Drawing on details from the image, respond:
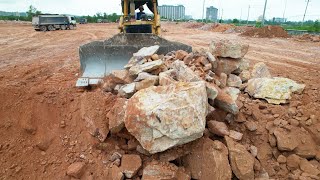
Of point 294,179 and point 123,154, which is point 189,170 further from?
point 294,179

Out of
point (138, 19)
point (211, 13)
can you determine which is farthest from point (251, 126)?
point (211, 13)

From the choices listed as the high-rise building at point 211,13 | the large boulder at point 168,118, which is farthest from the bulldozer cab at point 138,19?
the high-rise building at point 211,13

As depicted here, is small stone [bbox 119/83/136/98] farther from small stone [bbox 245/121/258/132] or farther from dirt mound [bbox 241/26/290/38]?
dirt mound [bbox 241/26/290/38]

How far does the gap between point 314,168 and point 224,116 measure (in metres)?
1.40

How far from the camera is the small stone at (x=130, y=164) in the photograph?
3446 millimetres

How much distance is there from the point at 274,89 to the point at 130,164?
9.41ft

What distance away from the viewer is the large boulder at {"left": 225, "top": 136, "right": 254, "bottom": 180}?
3487 mm

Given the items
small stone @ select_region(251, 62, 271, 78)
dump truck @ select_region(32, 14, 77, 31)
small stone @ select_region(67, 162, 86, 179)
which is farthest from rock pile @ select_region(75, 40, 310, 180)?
dump truck @ select_region(32, 14, 77, 31)

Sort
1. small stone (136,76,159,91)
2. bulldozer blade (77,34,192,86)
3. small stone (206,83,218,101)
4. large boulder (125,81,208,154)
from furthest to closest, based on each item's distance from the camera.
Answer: bulldozer blade (77,34,192,86), small stone (136,76,159,91), small stone (206,83,218,101), large boulder (125,81,208,154)

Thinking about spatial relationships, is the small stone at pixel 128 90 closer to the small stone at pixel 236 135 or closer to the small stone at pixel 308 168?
the small stone at pixel 236 135

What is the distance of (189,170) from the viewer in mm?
3537

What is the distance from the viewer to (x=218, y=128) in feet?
12.4

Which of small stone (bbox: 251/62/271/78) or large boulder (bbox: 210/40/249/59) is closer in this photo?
large boulder (bbox: 210/40/249/59)

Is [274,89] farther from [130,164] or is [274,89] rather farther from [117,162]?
[117,162]
